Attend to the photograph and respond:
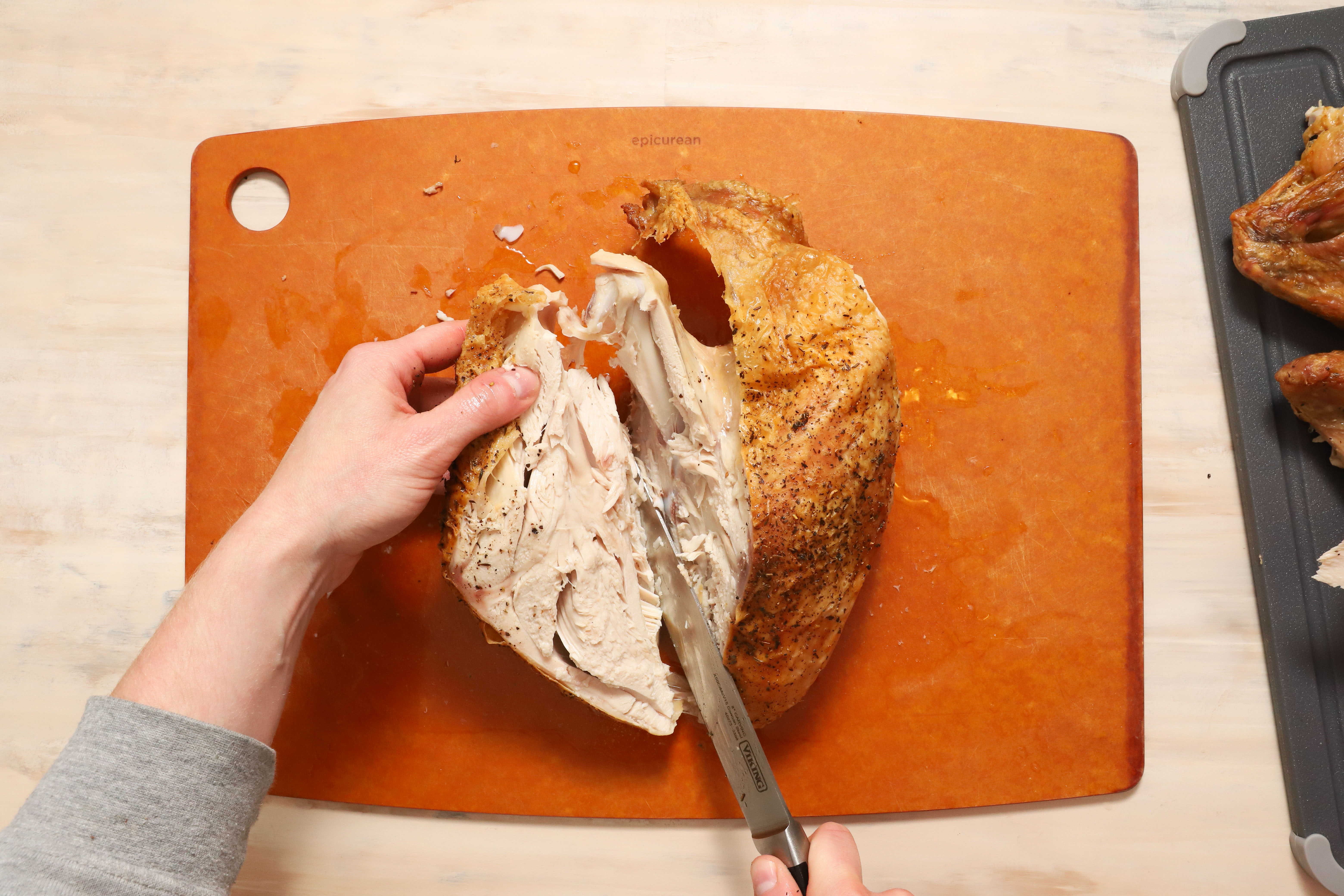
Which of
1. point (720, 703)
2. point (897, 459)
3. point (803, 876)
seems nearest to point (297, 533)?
point (720, 703)

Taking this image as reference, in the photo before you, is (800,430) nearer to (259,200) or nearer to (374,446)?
(374,446)

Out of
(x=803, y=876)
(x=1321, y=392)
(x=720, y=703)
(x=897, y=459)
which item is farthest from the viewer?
(x=897, y=459)

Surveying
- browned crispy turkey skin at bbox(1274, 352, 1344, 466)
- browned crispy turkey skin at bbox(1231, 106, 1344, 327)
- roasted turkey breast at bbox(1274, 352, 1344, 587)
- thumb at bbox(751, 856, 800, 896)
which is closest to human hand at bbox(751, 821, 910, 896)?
thumb at bbox(751, 856, 800, 896)

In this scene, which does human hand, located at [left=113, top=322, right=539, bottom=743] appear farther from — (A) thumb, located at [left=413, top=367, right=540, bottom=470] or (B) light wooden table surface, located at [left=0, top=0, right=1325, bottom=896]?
(B) light wooden table surface, located at [left=0, top=0, right=1325, bottom=896]

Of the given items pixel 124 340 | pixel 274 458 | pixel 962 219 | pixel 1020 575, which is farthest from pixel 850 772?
pixel 124 340

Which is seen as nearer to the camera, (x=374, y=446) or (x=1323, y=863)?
(x=374, y=446)

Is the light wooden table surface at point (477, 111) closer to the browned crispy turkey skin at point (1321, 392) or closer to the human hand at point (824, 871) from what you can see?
the browned crispy turkey skin at point (1321, 392)

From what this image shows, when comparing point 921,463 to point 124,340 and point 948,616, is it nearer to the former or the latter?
point 948,616
